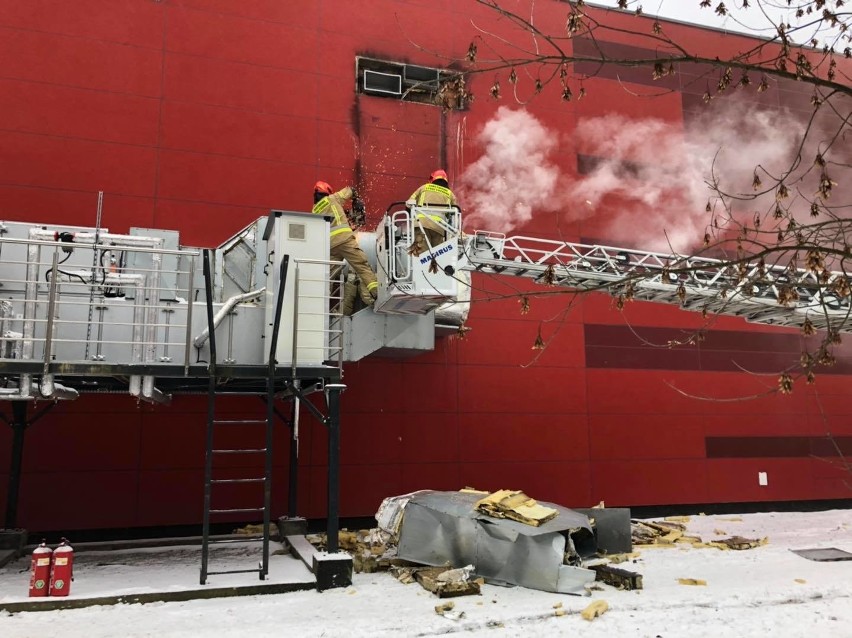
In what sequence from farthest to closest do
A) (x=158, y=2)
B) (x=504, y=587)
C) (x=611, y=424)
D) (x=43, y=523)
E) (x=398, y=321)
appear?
(x=611, y=424) < (x=158, y=2) < (x=43, y=523) < (x=398, y=321) < (x=504, y=587)

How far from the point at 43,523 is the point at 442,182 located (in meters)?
8.54

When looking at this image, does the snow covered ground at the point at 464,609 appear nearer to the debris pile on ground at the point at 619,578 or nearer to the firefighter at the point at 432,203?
the debris pile on ground at the point at 619,578

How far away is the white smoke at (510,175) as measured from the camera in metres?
13.0

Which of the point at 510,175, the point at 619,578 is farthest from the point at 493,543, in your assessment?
the point at 510,175

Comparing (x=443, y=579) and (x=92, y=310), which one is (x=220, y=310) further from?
(x=443, y=579)

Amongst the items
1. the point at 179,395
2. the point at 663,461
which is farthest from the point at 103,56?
the point at 663,461

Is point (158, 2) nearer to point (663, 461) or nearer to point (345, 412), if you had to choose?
point (345, 412)

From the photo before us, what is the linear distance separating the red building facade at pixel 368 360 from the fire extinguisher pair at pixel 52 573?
3913 millimetres

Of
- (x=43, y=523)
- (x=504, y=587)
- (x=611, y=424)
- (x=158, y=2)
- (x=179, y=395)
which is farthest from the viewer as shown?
(x=611, y=424)

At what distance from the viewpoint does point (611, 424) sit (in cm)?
1319

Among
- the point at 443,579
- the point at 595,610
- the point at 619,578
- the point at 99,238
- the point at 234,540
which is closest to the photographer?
the point at 595,610

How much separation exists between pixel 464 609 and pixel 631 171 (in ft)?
35.3

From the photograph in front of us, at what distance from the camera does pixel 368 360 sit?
12.0 metres

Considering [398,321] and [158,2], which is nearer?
[398,321]
